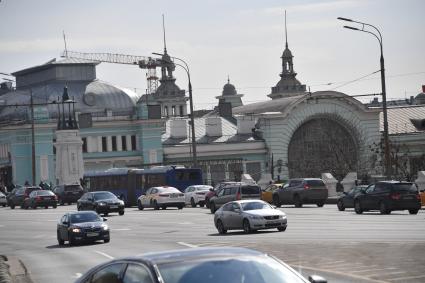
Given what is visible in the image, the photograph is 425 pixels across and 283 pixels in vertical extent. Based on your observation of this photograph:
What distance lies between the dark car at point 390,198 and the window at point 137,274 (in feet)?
115

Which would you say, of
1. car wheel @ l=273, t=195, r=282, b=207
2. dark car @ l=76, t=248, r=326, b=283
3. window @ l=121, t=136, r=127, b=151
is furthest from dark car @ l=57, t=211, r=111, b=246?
window @ l=121, t=136, r=127, b=151

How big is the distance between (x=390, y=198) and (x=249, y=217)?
8.90 metres

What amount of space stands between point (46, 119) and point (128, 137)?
11.3 metres

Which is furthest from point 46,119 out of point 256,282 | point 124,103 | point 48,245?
point 256,282

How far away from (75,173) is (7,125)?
25.6m

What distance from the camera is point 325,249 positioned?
28219 mm

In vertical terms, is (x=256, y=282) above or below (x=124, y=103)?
below

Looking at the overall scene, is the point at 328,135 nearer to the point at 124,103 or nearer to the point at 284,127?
the point at 284,127

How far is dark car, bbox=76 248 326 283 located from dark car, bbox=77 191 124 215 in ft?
157

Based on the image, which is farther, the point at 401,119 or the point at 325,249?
the point at 401,119

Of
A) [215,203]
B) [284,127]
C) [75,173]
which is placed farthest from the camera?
[284,127]

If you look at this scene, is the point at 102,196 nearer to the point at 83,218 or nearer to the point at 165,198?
the point at 165,198

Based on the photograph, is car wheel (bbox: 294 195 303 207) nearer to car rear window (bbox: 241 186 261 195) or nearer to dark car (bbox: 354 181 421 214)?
car rear window (bbox: 241 186 261 195)

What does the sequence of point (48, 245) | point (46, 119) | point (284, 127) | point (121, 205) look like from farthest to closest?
1. point (46, 119)
2. point (284, 127)
3. point (121, 205)
4. point (48, 245)
